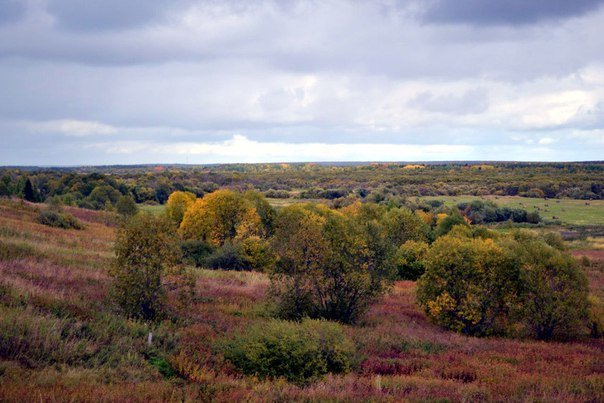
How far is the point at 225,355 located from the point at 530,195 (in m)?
148

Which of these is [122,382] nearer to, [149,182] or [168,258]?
[168,258]

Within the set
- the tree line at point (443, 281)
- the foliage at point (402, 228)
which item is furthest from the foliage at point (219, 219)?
the tree line at point (443, 281)

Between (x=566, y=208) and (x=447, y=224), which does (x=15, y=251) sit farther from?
(x=566, y=208)

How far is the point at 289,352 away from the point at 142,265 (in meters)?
5.82

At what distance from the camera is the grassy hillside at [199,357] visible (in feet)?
26.8

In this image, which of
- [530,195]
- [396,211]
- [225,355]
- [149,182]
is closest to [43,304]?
[225,355]

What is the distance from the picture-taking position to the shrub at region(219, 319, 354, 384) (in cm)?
1089

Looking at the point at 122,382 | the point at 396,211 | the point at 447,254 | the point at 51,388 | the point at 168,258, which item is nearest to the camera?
the point at 51,388

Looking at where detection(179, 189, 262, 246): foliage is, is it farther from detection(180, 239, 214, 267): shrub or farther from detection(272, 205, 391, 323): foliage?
detection(272, 205, 391, 323): foliage

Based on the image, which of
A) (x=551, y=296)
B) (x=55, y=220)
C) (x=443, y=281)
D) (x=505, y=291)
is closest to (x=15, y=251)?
(x=443, y=281)

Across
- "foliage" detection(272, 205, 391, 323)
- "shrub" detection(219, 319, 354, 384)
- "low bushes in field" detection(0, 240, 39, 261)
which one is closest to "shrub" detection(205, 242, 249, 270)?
"low bushes in field" detection(0, 240, 39, 261)

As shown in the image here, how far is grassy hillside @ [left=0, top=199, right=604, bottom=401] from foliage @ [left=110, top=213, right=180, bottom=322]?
649 millimetres

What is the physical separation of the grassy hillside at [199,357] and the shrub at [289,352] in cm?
46

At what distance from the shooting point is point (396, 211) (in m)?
50.4
